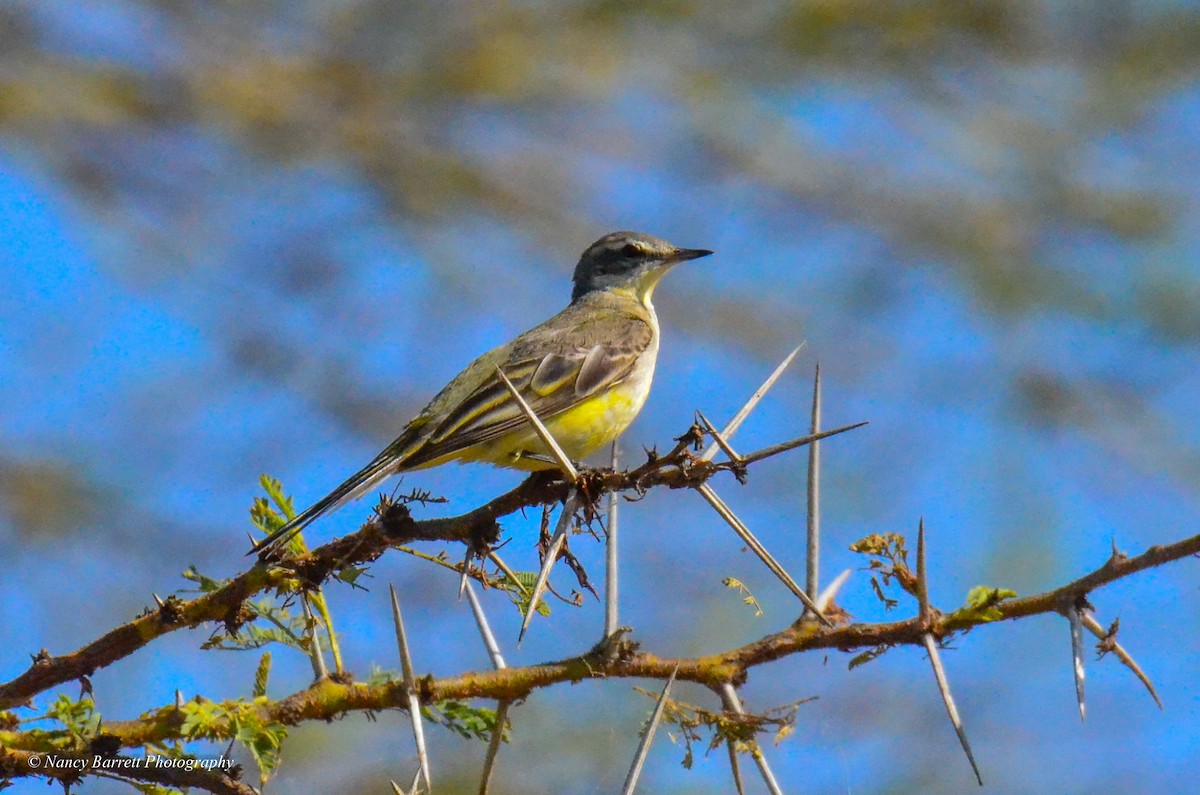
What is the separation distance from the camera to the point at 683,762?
9.38 feet

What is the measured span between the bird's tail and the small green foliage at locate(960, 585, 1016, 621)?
68.2 inches

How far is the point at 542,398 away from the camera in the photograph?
6688mm

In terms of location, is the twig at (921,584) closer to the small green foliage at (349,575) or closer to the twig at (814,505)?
the twig at (814,505)

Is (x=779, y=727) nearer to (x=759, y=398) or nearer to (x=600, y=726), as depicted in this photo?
(x=759, y=398)

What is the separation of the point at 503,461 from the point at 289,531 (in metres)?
2.72

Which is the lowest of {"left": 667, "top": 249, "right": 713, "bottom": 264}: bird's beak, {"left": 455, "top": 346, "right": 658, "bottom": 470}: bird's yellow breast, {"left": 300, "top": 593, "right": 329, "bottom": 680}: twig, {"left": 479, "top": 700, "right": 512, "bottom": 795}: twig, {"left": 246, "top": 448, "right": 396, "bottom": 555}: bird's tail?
{"left": 479, "top": 700, "right": 512, "bottom": 795}: twig

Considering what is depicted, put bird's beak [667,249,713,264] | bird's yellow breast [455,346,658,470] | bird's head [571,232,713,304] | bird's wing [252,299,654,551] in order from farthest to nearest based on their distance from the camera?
bird's head [571,232,713,304], bird's beak [667,249,713,264], bird's yellow breast [455,346,658,470], bird's wing [252,299,654,551]

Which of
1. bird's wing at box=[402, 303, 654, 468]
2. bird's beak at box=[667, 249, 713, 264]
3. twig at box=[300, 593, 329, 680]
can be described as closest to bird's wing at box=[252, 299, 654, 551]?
→ bird's wing at box=[402, 303, 654, 468]

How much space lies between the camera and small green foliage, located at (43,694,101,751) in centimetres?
296

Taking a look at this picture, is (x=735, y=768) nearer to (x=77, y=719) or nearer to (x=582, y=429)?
(x=77, y=719)

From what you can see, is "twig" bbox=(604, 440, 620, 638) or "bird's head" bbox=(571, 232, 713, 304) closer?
"twig" bbox=(604, 440, 620, 638)

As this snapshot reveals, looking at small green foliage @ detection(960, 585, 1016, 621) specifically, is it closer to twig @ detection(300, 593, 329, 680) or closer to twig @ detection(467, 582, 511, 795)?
twig @ detection(467, 582, 511, 795)

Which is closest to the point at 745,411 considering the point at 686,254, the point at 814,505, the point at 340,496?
the point at 814,505

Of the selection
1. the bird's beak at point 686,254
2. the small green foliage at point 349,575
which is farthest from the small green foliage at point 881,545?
the bird's beak at point 686,254
